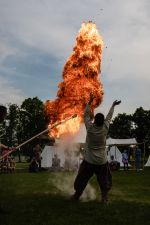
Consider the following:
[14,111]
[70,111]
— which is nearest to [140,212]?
[70,111]

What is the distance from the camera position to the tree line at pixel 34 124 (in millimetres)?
97500

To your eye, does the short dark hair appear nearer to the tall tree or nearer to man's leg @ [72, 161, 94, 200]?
man's leg @ [72, 161, 94, 200]

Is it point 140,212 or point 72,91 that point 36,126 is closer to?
point 72,91

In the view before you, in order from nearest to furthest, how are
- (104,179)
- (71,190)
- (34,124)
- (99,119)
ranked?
(99,119)
(104,179)
(71,190)
(34,124)

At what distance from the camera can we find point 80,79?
24812 millimetres

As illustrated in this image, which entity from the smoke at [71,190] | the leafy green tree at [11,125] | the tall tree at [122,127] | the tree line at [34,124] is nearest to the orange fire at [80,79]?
the smoke at [71,190]

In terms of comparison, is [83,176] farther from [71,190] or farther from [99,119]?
[71,190]

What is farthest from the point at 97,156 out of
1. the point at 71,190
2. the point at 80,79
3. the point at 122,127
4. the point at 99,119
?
the point at 122,127

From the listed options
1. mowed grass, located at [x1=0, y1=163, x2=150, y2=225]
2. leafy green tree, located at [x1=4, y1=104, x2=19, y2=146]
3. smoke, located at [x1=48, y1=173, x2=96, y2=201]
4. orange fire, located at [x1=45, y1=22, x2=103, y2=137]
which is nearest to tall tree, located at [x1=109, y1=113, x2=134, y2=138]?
leafy green tree, located at [x1=4, y1=104, x2=19, y2=146]

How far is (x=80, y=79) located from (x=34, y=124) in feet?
243

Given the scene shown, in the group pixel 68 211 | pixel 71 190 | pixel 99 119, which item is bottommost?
pixel 68 211

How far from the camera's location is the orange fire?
972 inches

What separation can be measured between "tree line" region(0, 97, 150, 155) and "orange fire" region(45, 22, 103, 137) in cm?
4387

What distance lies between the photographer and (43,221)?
8.31m
